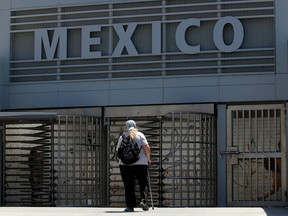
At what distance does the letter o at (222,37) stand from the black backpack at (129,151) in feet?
17.8

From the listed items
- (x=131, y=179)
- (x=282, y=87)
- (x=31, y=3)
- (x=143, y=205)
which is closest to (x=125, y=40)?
(x=31, y=3)

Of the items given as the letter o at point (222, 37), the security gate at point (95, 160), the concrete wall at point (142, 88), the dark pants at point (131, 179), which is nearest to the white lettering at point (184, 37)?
the letter o at point (222, 37)

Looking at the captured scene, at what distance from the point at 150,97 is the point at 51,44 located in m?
2.63

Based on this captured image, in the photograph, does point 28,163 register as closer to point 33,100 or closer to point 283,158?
point 33,100

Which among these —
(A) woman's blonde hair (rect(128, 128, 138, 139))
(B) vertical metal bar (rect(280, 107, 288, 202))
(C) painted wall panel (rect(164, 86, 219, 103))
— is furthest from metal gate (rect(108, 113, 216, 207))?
(A) woman's blonde hair (rect(128, 128, 138, 139))

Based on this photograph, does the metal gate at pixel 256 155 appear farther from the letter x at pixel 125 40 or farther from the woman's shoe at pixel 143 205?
the woman's shoe at pixel 143 205

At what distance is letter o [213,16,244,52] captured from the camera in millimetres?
19078

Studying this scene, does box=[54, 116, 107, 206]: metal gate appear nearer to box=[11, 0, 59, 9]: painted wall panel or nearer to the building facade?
the building facade

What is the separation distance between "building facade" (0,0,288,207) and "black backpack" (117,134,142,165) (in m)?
4.46

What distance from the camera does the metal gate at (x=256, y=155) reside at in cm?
1881

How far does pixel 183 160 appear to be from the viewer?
1897cm

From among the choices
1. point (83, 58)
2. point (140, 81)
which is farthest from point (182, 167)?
point (83, 58)

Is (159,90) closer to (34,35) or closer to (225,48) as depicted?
(225,48)

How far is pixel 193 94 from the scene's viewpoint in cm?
1934
